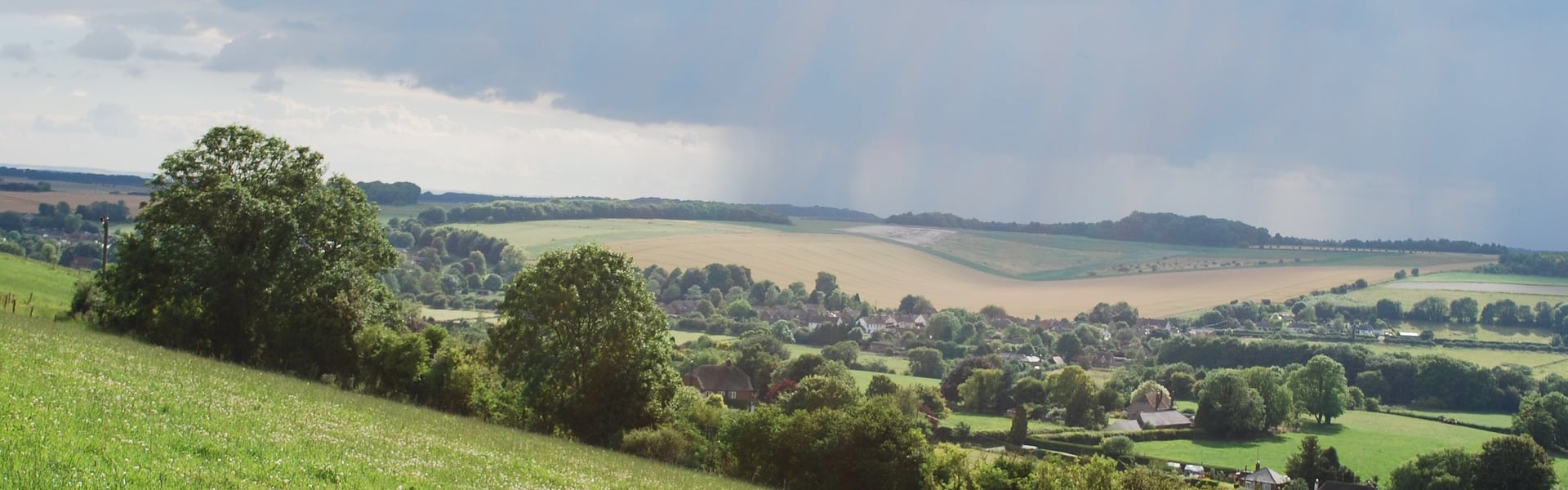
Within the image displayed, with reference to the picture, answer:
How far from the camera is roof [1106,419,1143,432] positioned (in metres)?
74.0

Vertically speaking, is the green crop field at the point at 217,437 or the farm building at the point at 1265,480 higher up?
the green crop field at the point at 217,437

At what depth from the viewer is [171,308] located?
37750 mm

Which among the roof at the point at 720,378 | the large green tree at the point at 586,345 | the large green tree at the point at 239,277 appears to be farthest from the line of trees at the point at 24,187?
the large green tree at the point at 586,345

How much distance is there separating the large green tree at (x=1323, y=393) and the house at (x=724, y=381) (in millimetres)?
40275

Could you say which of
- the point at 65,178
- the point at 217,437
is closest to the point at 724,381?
the point at 217,437

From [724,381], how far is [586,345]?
44.7 m

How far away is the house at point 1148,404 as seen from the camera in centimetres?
8094

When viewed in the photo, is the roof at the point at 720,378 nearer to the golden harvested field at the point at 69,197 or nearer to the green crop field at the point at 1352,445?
the green crop field at the point at 1352,445

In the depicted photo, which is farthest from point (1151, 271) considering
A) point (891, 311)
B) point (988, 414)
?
point (988, 414)

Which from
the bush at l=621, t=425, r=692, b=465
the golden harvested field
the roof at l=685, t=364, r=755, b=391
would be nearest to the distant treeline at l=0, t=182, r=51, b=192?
the golden harvested field

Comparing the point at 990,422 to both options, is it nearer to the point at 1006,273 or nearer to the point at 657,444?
the point at 657,444

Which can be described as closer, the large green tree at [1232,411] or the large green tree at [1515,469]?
the large green tree at [1515,469]

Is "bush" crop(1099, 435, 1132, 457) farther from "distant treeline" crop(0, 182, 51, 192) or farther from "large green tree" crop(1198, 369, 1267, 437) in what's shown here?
"distant treeline" crop(0, 182, 51, 192)

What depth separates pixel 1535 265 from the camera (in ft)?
580
